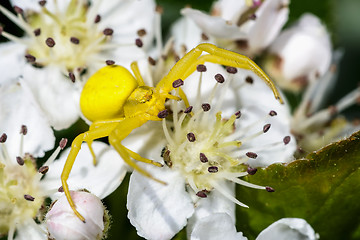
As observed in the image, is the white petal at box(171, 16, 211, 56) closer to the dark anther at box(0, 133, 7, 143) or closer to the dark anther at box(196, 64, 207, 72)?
the dark anther at box(196, 64, 207, 72)

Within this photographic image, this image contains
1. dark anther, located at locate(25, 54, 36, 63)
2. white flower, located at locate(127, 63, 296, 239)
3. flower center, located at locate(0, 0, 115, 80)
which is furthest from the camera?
flower center, located at locate(0, 0, 115, 80)

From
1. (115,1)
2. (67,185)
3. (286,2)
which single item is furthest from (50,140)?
(286,2)

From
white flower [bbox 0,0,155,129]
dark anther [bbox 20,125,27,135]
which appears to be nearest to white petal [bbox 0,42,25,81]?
white flower [bbox 0,0,155,129]

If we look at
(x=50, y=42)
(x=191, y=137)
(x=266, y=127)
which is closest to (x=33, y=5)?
(x=50, y=42)

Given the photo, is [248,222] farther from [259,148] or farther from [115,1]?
[115,1]

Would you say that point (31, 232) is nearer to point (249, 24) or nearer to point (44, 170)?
point (44, 170)

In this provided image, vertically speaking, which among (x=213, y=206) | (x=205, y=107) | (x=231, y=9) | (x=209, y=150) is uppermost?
(x=231, y=9)
